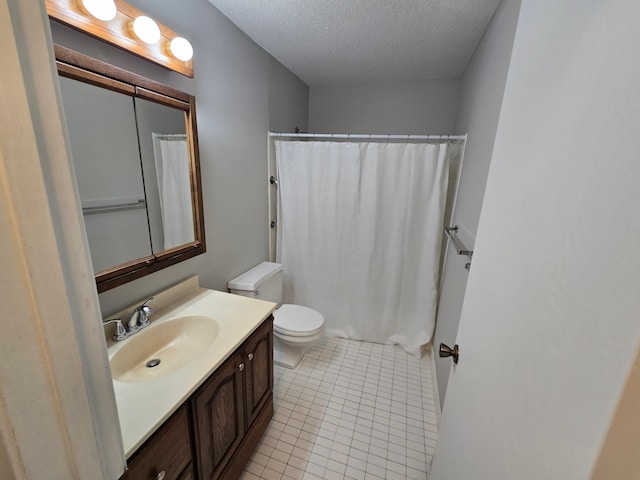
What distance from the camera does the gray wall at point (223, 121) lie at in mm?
1255

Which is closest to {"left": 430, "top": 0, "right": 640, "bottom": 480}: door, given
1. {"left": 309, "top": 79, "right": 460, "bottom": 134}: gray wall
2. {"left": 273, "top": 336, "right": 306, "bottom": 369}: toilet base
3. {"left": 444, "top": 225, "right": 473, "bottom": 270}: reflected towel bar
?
{"left": 444, "top": 225, "right": 473, "bottom": 270}: reflected towel bar

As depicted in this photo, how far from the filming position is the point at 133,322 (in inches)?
47.7

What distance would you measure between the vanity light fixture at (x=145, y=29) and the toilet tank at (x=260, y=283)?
137 centimetres

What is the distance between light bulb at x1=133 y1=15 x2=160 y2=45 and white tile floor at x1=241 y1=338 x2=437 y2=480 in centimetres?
208

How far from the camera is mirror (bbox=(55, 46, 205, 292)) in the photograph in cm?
103

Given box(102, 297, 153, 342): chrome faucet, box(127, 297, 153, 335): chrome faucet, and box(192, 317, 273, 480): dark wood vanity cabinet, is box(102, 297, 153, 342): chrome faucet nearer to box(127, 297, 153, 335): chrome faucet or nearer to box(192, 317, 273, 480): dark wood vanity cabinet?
box(127, 297, 153, 335): chrome faucet

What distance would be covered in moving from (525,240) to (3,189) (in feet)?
2.59

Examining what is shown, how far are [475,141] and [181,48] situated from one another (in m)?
1.65

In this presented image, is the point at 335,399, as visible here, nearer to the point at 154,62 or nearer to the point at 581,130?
the point at 581,130

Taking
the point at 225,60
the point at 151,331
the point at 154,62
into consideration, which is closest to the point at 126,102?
the point at 154,62

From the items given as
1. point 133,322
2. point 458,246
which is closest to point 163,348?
point 133,322

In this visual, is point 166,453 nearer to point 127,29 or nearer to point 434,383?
point 127,29

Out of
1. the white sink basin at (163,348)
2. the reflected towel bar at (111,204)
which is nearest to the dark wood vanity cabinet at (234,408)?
the white sink basin at (163,348)

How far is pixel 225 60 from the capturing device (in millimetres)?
1690
